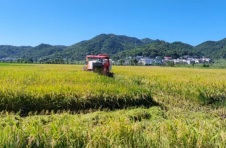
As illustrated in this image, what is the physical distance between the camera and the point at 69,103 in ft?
16.7

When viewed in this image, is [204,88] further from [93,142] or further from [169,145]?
[93,142]

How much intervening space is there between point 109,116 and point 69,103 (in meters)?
2.54

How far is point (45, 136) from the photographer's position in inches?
84.8

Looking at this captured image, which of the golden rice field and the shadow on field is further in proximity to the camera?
the shadow on field

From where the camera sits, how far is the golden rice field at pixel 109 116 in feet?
6.98

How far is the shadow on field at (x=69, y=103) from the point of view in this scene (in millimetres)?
4750

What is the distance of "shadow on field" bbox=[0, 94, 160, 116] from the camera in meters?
4.75

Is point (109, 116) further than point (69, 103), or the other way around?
point (69, 103)

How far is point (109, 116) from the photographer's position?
9.74 ft

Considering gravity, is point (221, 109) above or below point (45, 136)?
below

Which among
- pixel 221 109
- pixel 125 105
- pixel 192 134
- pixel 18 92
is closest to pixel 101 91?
pixel 125 105

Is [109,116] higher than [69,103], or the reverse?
[109,116]

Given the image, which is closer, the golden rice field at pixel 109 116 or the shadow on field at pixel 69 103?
the golden rice field at pixel 109 116

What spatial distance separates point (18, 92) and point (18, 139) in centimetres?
347
